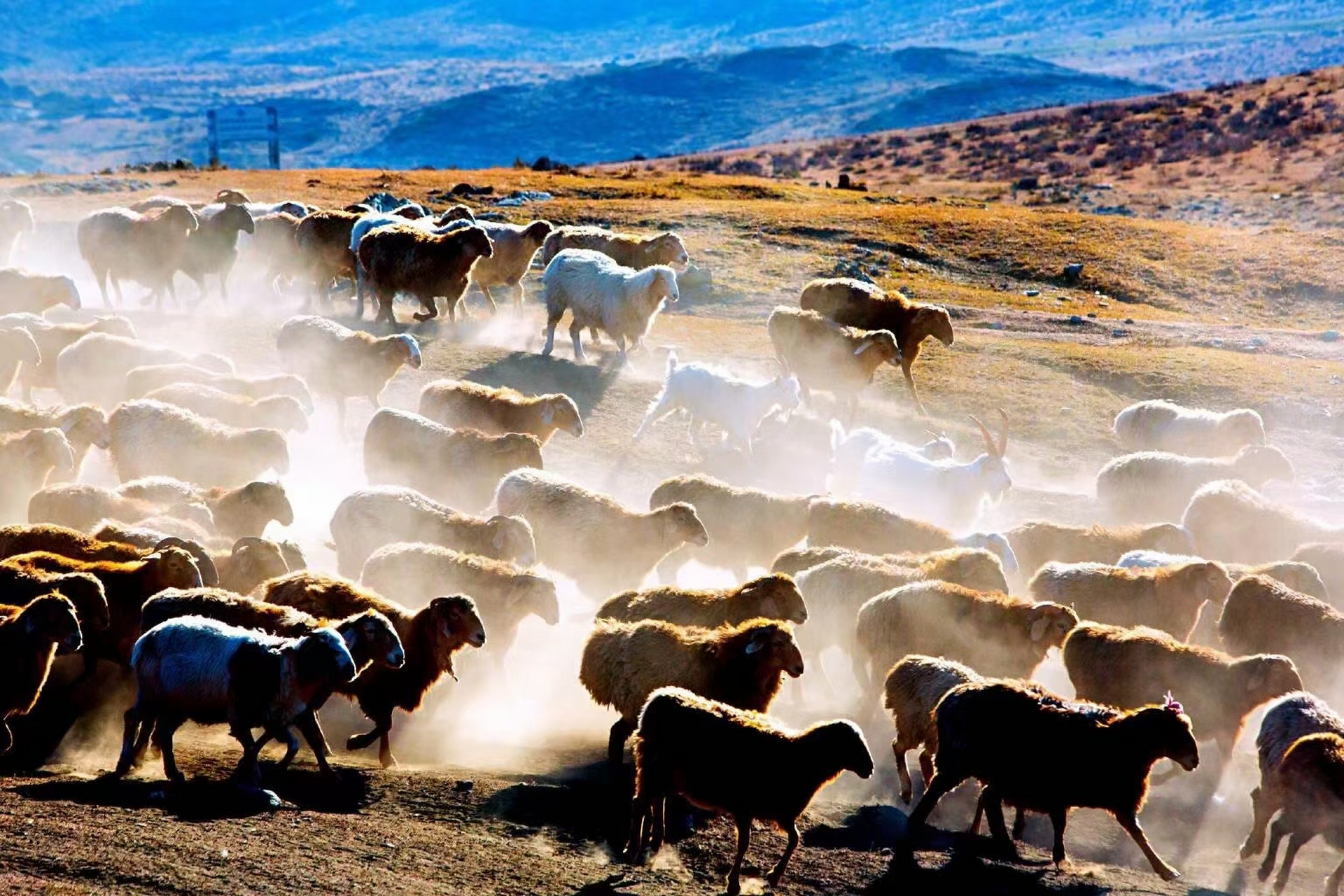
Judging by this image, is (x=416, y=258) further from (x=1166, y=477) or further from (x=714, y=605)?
(x=714, y=605)

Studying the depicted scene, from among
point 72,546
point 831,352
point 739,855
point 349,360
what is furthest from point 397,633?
point 831,352

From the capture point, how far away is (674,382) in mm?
19438

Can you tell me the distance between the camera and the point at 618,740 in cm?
1009

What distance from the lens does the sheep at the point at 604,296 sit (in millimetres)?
22438

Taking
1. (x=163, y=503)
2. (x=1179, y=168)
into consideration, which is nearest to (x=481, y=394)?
(x=163, y=503)

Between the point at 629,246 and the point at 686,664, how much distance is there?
17095 mm

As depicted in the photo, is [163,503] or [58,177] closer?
[163,503]

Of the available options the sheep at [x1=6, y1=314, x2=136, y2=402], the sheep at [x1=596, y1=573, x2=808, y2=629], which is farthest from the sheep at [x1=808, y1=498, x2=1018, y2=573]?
the sheep at [x1=6, y1=314, x2=136, y2=402]

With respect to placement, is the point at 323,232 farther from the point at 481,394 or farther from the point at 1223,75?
the point at 1223,75

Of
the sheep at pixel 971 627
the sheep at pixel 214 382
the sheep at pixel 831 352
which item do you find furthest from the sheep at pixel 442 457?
the sheep at pixel 831 352

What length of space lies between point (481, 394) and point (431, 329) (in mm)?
6736

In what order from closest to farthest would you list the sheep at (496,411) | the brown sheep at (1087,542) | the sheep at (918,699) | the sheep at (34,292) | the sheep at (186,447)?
1. the sheep at (918,699)
2. the brown sheep at (1087,542)
3. the sheep at (186,447)
4. the sheep at (496,411)
5. the sheep at (34,292)

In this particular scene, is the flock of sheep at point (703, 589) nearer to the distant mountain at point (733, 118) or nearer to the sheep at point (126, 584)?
the sheep at point (126, 584)

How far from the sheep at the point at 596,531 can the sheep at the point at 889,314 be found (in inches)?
386
